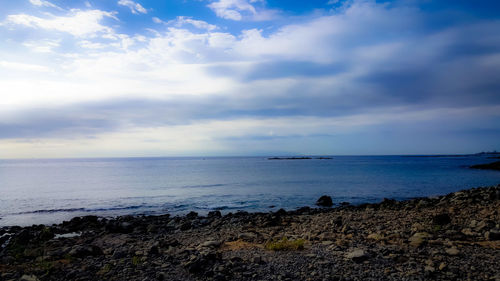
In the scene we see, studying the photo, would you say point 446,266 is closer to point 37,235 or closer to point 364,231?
point 364,231

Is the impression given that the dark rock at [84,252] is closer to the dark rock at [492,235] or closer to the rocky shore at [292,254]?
the rocky shore at [292,254]

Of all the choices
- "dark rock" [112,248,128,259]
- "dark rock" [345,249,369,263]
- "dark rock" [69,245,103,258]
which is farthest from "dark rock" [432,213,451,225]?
"dark rock" [69,245,103,258]

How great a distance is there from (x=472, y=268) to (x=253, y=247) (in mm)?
6737

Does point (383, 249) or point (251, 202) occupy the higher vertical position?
point (383, 249)

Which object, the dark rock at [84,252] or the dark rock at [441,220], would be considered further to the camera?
the dark rock at [441,220]

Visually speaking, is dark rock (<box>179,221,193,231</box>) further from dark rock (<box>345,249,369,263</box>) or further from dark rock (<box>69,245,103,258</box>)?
dark rock (<box>345,249,369,263</box>)

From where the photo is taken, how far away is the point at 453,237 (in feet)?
37.2

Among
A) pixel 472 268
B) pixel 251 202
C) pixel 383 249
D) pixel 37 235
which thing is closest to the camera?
pixel 472 268

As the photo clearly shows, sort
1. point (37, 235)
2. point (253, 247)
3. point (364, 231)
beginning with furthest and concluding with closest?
point (37, 235) < point (364, 231) < point (253, 247)

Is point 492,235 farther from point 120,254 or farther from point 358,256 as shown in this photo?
point 120,254

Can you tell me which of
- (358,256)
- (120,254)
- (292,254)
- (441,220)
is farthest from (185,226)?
(441,220)

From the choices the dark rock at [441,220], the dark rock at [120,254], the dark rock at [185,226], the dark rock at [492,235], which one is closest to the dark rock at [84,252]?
the dark rock at [120,254]

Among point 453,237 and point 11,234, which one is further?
point 11,234

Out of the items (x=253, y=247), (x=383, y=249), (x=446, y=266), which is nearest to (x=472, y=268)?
(x=446, y=266)
